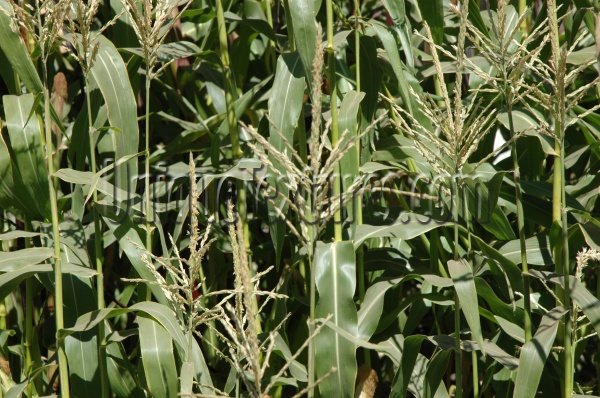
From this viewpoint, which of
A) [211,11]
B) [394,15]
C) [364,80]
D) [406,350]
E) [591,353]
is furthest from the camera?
[591,353]

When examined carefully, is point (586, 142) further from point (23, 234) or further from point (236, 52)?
point (23, 234)

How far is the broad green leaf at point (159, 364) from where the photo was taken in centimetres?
144

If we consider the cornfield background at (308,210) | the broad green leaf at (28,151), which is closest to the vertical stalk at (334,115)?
the cornfield background at (308,210)

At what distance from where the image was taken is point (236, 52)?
2053mm

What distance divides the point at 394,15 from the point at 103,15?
108 cm

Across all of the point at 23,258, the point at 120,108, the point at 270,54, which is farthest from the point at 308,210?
the point at 270,54

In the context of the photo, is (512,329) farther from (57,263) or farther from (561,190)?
(57,263)

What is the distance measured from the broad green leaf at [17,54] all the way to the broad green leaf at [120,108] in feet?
0.43

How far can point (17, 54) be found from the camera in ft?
5.13

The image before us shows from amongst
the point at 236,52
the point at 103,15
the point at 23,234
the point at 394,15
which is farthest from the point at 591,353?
the point at 103,15

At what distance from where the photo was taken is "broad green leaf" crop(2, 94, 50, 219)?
1579 mm

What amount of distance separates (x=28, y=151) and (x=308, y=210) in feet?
2.12

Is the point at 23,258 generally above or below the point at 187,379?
above

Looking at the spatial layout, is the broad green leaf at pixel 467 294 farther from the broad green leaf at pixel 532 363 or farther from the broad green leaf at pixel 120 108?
the broad green leaf at pixel 120 108
